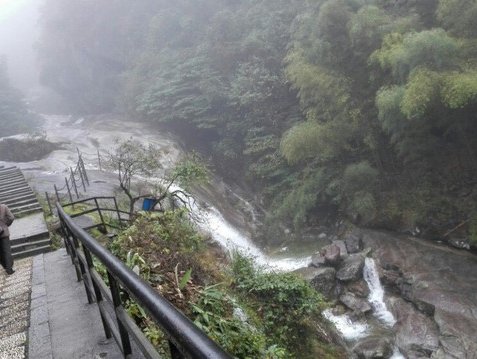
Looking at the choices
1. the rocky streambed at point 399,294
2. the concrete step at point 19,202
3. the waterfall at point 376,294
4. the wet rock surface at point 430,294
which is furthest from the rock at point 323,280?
the concrete step at point 19,202

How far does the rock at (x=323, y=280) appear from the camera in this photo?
40.5 ft

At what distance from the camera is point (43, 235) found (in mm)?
8648

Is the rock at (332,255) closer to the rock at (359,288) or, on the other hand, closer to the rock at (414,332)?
the rock at (359,288)

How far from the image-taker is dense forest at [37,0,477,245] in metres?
12.8

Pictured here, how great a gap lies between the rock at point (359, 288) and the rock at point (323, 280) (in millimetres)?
506

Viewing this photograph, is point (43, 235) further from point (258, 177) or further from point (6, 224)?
point (258, 177)

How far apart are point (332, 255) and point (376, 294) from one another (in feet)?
6.17

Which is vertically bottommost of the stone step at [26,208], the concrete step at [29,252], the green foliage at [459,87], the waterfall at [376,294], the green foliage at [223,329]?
the waterfall at [376,294]

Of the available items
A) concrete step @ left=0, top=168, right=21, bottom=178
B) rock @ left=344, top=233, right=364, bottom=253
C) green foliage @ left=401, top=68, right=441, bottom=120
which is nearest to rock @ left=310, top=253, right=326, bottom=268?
rock @ left=344, top=233, right=364, bottom=253

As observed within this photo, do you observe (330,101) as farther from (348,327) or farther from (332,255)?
(348,327)

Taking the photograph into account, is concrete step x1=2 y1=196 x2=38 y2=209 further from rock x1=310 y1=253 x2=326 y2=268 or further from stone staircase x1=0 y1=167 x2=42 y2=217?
rock x1=310 y1=253 x2=326 y2=268

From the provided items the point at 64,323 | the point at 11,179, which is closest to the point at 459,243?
the point at 64,323

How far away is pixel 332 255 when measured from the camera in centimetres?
1362

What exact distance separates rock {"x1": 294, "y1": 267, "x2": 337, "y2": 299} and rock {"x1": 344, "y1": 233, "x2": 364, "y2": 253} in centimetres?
182
